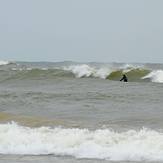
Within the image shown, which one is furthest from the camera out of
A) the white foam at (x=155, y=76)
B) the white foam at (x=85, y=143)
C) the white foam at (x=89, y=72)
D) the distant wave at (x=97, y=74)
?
the white foam at (x=89, y=72)

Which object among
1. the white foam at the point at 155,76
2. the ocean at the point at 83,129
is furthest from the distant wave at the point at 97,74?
the ocean at the point at 83,129

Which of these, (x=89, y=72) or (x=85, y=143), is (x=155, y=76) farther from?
(x=85, y=143)

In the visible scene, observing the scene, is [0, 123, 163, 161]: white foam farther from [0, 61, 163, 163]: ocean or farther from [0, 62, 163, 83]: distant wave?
[0, 62, 163, 83]: distant wave

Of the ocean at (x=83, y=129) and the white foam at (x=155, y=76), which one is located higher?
the white foam at (x=155, y=76)

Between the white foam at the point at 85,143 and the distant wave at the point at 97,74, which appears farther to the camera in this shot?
the distant wave at the point at 97,74

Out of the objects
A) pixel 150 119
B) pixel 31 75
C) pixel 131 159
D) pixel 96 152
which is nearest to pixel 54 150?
pixel 96 152

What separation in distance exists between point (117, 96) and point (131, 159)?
515 inches

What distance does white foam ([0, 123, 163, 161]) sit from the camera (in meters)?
9.10

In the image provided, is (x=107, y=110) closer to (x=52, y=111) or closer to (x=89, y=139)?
(x=52, y=111)

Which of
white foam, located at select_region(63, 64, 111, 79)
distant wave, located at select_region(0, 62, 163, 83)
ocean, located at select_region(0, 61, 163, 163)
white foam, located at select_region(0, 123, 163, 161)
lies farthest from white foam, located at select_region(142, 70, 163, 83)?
white foam, located at select_region(0, 123, 163, 161)

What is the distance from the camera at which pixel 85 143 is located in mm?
9867

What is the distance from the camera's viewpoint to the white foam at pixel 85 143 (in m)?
9.10

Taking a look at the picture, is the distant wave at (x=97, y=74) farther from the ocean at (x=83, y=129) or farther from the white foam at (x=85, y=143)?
the white foam at (x=85, y=143)

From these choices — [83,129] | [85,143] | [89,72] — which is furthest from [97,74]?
[85,143]
